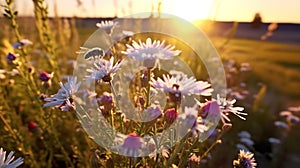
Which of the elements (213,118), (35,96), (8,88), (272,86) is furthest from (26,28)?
(213,118)

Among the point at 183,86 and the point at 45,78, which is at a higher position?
the point at 183,86

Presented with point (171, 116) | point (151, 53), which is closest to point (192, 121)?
point (171, 116)

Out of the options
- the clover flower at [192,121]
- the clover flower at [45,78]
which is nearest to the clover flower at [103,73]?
the clover flower at [192,121]

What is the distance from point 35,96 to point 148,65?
1145mm

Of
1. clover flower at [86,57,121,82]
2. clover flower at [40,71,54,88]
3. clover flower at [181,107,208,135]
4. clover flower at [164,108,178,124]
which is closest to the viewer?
clover flower at [181,107,208,135]

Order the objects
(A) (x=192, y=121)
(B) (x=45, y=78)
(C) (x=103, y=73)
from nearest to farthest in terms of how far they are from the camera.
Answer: (A) (x=192, y=121), (C) (x=103, y=73), (B) (x=45, y=78)

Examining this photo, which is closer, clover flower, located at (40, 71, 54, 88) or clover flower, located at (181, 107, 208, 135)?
clover flower, located at (181, 107, 208, 135)

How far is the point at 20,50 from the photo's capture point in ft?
7.23

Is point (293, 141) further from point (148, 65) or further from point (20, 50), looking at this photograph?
point (148, 65)

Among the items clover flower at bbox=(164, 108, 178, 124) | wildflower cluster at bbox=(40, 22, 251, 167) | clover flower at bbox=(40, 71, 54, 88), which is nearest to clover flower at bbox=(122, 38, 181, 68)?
wildflower cluster at bbox=(40, 22, 251, 167)

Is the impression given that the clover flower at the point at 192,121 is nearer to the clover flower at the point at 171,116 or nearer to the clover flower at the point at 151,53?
the clover flower at the point at 171,116

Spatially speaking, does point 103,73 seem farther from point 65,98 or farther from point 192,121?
point 192,121

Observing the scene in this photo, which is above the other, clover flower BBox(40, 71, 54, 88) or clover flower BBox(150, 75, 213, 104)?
Result: clover flower BBox(150, 75, 213, 104)

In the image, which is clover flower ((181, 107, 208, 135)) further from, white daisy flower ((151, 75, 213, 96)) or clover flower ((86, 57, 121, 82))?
clover flower ((86, 57, 121, 82))
